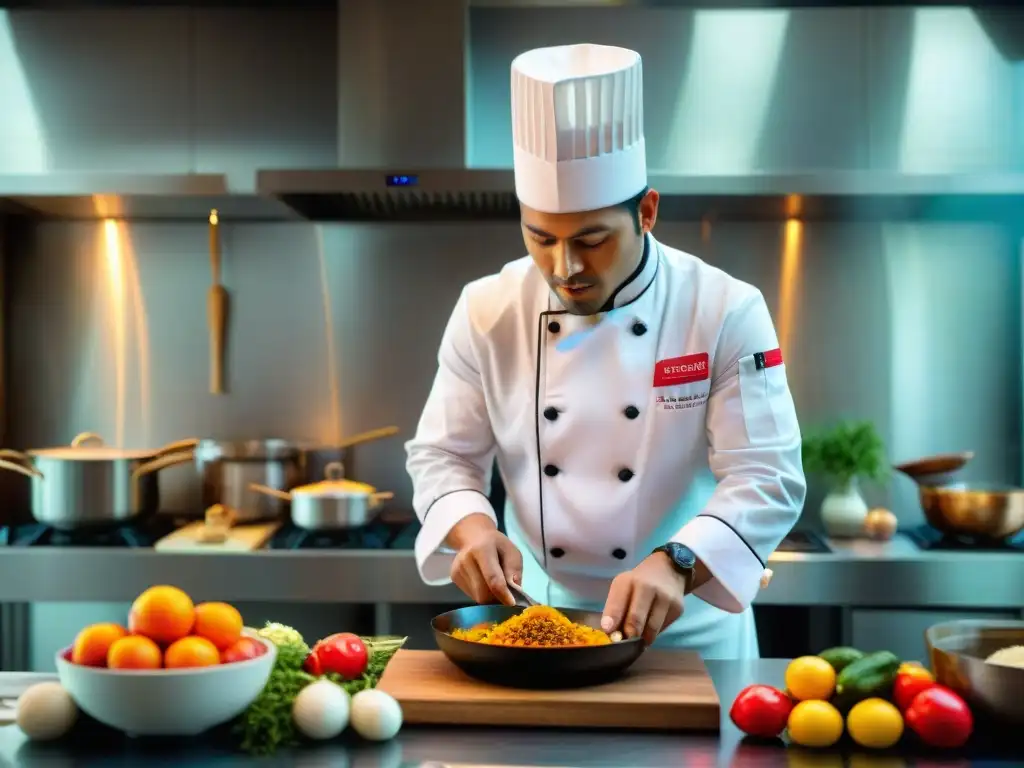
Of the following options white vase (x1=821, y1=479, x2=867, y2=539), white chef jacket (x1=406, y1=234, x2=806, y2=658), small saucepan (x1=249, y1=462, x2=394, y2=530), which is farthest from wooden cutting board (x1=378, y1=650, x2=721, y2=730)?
white vase (x1=821, y1=479, x2=867, y2=539)

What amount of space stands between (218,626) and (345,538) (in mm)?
1715

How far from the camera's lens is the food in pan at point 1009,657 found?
53.9 inches

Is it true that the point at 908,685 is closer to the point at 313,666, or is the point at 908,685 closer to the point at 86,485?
the point at 313,666

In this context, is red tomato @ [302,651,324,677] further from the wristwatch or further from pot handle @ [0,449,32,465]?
pot handle @ [0,449,32,465]

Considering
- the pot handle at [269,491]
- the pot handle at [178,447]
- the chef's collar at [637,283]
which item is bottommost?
the pot handle at [269,491]

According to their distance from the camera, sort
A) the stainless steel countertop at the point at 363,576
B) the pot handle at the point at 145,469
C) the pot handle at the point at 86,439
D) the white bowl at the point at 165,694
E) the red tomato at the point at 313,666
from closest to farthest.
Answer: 1. the white bowl at the point at 165,694
2. the red tomato at the point at 313,666
3. the stainless steel countertop at the point at 363,576
4. the pot handle at the point at 145,469
5. the pot handle at the point at 86,439

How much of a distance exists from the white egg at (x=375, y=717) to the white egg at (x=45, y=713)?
0.36 metres

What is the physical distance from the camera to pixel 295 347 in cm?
354

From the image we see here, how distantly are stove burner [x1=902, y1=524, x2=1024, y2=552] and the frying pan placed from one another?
5.83 feet

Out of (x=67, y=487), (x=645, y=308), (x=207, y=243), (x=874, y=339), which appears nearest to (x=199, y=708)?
(x=645, y=308)

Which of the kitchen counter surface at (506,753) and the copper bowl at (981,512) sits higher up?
the copper bowl at (981,512)

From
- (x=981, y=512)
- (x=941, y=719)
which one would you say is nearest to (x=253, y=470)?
(x=981, y=512)

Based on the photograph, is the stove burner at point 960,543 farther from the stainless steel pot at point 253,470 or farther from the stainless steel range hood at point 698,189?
the stainless steel pot at point 253,470

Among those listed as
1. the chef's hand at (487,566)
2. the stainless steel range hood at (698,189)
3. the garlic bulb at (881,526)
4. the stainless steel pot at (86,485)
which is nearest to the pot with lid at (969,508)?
the garlic bulb at (881,526)
